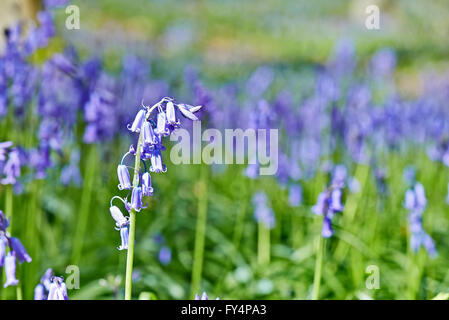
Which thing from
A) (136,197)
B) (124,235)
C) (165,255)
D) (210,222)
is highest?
(136,197)

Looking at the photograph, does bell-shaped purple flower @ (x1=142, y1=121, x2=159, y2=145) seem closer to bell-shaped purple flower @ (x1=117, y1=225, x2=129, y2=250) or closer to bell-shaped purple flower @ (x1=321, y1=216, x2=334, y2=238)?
bell-shaped purple flower @ (x1=117, y1=225, x2=129, y2=250)

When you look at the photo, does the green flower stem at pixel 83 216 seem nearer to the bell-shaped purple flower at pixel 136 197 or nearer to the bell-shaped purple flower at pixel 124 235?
the bell-shaped purple flower at pixel 124 235

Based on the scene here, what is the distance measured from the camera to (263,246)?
3.66 m

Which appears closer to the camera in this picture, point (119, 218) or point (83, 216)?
point (119, 218)

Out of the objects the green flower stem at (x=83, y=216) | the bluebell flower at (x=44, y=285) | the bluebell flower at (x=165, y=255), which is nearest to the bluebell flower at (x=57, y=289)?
the bluebell flower at (x=44, y=285)

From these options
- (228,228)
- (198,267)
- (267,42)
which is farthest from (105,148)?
(267,42)

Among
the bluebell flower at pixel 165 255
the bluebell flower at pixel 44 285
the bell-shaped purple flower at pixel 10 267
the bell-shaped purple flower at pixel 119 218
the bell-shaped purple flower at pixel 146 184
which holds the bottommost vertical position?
the bluebell flower at pixel 165 255

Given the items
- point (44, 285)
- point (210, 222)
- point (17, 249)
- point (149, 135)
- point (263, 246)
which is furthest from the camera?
point (210, 222)

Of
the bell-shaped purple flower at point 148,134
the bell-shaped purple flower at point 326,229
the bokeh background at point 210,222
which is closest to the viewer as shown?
the bell-shaped purple flower at point 148,134

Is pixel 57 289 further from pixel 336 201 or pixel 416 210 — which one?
pixel 416 210

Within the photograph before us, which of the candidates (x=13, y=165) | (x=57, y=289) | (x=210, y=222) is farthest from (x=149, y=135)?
(x=210, y=222)

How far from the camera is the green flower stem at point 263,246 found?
3521 millimetres

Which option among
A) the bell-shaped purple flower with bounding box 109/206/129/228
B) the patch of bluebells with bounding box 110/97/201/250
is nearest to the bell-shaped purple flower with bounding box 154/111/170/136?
the patch of bluebells with bounding box 110/97/201/250

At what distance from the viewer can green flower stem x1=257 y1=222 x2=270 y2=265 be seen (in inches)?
139
